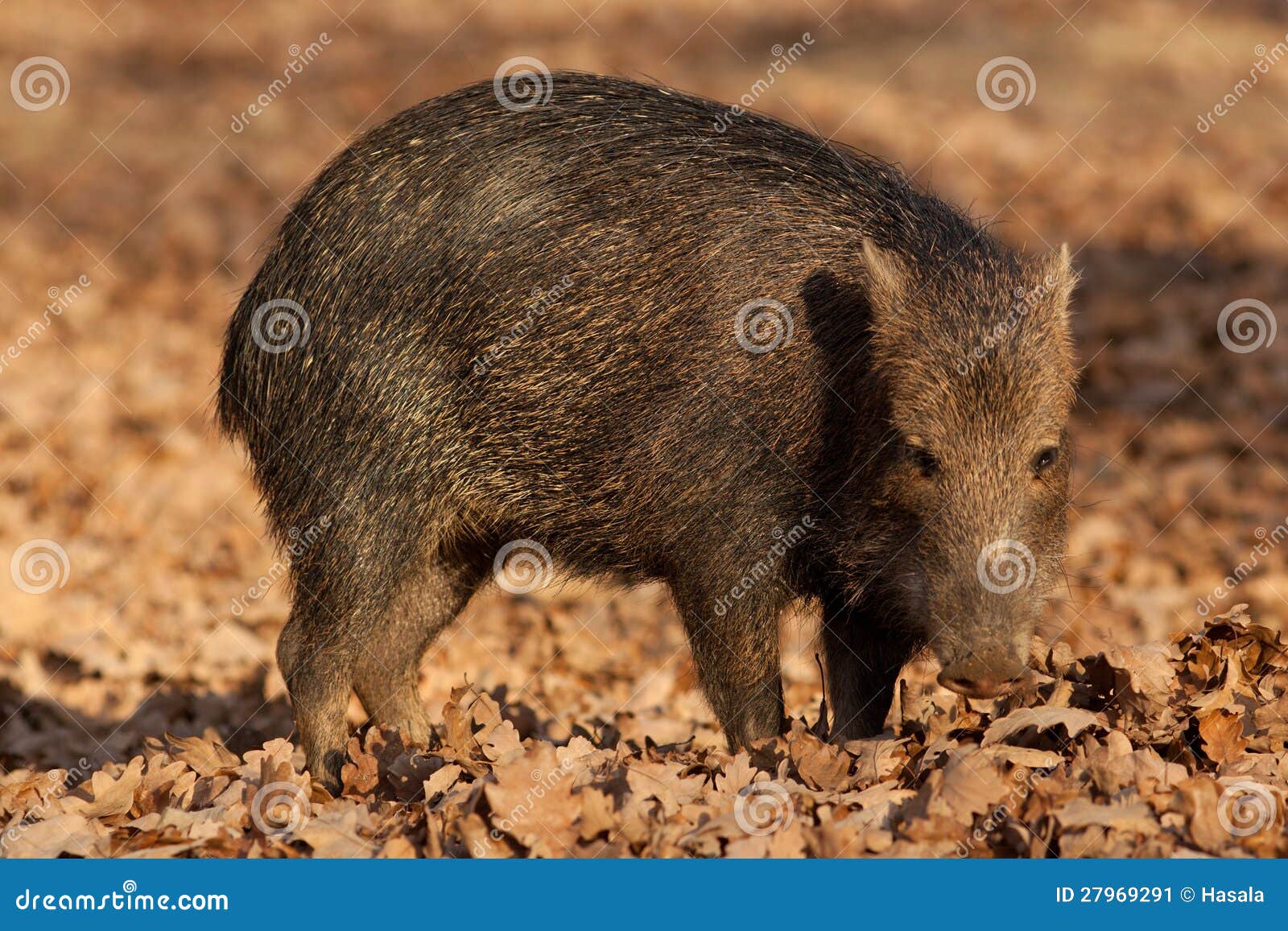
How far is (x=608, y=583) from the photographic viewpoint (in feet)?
14.3

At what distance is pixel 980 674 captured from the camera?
326 cm

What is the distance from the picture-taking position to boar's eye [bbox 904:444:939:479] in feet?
11.7

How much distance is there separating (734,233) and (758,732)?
1.42m

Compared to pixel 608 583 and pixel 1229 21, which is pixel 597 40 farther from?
pixel 608 583

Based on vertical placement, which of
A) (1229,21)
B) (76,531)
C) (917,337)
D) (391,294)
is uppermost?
(1229,21)

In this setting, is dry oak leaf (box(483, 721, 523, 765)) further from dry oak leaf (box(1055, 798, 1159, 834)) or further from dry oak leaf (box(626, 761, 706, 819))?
dry oak leaf (box(1055, 798, 1159, 834))

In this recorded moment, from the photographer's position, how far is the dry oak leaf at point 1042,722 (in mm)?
3541

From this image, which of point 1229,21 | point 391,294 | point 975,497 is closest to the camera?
point 975,497

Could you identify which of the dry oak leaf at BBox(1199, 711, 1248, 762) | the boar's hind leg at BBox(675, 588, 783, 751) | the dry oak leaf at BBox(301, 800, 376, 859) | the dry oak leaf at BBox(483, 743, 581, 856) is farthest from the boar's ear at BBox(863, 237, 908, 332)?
the dry oak leaf at BBox(301, 800, 376, 859)

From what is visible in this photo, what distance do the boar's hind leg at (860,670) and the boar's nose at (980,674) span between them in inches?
32.4

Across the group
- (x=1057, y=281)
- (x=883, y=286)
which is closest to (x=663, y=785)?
(x=883, y=286)

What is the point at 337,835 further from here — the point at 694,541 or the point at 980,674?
the point at 980,674

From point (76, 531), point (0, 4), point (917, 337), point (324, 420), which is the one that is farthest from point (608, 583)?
point (0, 4)

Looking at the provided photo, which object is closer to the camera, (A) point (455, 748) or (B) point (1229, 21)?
(A) point (455, 748)
